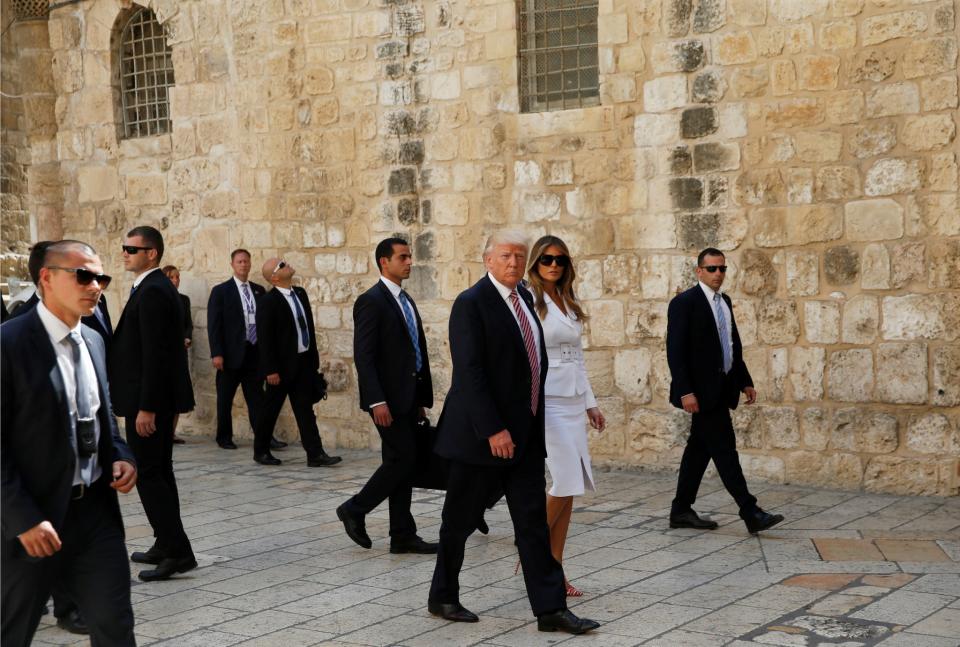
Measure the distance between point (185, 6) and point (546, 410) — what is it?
8.22 meters

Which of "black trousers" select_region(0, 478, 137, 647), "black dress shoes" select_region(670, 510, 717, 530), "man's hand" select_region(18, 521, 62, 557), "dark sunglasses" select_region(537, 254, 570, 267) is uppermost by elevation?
"dark sunglasses" select_region(537, 254, 570, 267)

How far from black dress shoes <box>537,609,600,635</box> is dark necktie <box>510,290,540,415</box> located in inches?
34.3

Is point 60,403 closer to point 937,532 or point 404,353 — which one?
point 404,353

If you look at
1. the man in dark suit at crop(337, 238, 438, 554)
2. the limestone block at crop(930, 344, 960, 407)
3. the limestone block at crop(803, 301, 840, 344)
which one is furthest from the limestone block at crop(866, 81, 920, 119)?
the man in dark suit at crop(337, 238, 438, 554)

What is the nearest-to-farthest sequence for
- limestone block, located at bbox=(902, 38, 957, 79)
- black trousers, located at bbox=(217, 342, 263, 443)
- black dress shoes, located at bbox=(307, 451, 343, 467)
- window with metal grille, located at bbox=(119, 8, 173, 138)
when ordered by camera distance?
limestone block, located at bbox=(902, 38, 957, 79)
black dress shoes, located at bbox=(307, 451, 343, 467)
black trousers, located at bbox=(217, 342, 263, 443)
window with metal grille, located at bbox=(119, 8, 173, 138)

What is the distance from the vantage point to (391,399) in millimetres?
7078

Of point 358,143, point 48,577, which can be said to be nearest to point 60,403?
point 48,577

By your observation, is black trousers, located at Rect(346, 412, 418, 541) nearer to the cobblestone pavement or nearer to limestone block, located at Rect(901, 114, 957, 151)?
the cobblestone pavement

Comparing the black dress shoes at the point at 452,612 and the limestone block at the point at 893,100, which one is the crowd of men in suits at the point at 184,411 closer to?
the black dress shoes at the point at 452,612

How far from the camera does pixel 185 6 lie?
12.4 m

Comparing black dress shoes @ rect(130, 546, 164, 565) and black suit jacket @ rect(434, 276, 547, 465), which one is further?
black dress shoes @ rect(130, 546, 164, 565)

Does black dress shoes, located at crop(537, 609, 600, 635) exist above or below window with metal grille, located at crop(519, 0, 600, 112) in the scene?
below

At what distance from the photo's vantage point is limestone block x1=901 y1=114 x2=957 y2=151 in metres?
8.28

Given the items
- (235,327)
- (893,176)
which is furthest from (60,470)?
(235,327)
